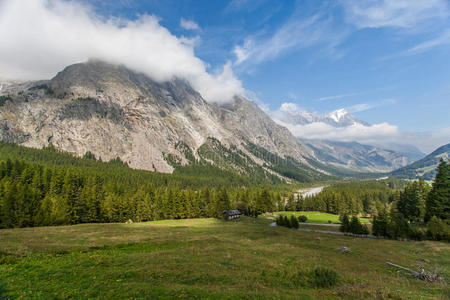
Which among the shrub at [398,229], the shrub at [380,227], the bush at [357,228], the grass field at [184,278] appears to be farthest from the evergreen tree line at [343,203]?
the grass field at [184,278]

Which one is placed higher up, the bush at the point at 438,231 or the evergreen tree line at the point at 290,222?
the bush at the point at 438,231

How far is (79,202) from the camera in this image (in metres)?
71.2

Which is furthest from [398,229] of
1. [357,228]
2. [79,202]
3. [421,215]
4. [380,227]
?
[79,202]

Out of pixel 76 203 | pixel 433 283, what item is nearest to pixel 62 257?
pixel 433 283

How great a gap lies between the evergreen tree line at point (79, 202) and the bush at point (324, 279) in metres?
69.4

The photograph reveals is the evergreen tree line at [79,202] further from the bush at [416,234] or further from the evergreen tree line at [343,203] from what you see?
the bush at [416,234]

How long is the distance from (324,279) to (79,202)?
261 feet

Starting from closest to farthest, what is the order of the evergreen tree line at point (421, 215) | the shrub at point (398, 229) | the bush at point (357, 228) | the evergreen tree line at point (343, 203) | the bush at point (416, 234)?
the evergreen tree line at point (421, 215) < the bush at point (416, 234) < the shrub at point (398, 229) < the bush at point (357, 228) < the evergreen tree line at point (343, 203)

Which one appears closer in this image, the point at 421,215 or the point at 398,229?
the point at 398,229

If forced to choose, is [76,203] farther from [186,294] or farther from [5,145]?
[5,145]

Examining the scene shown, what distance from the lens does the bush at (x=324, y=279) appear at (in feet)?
58.2

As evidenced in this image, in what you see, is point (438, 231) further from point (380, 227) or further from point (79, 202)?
point (79, 202)

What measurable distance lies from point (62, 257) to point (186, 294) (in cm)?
1812

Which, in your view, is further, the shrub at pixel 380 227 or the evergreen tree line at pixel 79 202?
the shrub at pixel 380 227
